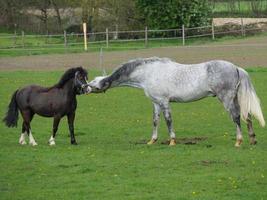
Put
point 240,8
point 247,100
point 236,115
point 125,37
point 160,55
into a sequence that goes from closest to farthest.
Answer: point 247,100 < point 236,115 < point 160,55 < point 125,37 < point 240,8

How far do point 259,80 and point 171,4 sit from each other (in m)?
24.7

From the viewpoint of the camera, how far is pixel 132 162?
531 inches

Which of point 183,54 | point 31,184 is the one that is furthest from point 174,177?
point 183,54

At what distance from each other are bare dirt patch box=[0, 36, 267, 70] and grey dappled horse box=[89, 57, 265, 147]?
63.4 ft

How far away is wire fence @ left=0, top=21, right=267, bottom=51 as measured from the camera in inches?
1928

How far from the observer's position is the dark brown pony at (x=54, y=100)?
51.3 ft

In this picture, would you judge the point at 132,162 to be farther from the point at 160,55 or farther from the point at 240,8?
the point at 240,8

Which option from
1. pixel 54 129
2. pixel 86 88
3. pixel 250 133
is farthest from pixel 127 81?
pixel 250 133

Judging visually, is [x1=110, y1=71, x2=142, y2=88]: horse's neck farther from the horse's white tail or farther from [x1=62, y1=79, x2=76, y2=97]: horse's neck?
the horse's white tail

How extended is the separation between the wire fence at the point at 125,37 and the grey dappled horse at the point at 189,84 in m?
31.5

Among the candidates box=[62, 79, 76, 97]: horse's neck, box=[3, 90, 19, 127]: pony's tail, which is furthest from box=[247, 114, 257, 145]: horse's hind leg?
box=[3, 90, 19, 127]: pony's tail

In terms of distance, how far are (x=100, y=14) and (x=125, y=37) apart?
10.4 ft

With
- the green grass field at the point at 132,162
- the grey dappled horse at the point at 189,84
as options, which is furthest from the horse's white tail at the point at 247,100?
the green grass field at the point at 132,162

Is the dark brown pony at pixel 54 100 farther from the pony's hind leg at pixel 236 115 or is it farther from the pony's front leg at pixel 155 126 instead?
the pony's hind leg at pixel 236 115
